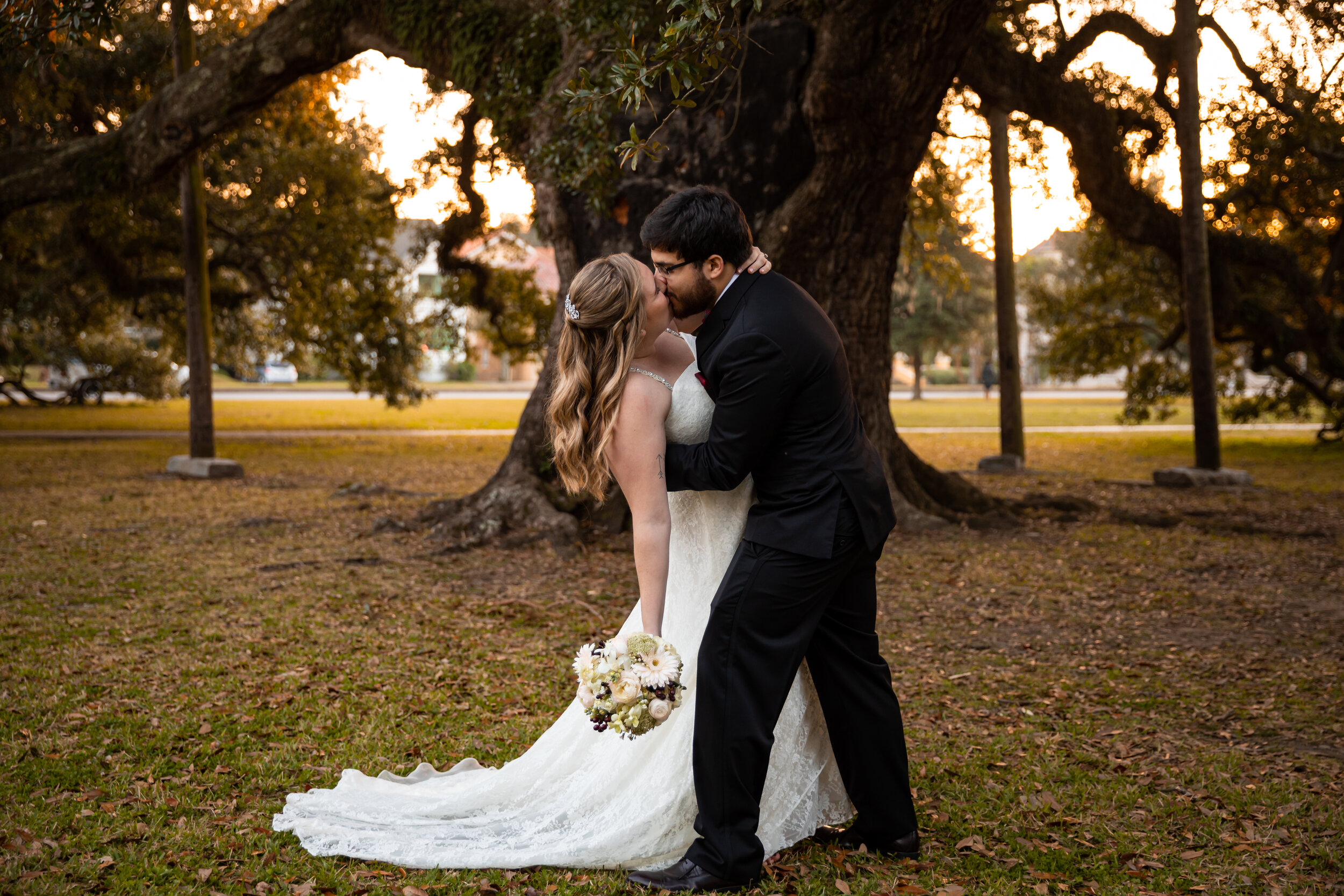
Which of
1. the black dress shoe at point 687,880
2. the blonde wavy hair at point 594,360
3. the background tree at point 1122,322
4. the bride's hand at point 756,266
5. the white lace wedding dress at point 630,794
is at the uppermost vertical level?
the background tree at point 1122,322

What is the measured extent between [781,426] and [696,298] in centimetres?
50

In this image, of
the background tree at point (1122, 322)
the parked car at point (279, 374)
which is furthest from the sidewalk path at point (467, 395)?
the background tree at point (1122, 322)

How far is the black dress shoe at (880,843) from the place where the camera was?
3516 millimetres

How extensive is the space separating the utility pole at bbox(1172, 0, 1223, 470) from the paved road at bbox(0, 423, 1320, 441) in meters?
9.44

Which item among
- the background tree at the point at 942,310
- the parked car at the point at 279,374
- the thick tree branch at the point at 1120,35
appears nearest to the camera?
the thick tree branch at the point at 1120,35

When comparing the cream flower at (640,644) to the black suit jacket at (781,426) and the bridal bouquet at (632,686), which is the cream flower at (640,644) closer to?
the bridal bouquet at (632,686)

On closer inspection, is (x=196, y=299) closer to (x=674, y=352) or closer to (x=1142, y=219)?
(x=674, y=352)

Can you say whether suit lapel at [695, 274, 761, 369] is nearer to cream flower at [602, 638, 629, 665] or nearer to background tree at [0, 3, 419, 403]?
cream flower at [602, 638, 629, 665]

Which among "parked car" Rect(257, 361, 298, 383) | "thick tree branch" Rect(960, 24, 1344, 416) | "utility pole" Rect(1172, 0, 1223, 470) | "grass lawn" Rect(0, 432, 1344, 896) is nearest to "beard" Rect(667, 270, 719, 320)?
"grass lawn" Rect(0, 432, 1344, 896)

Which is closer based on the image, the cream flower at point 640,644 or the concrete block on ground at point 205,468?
the cream flower at point 640,644

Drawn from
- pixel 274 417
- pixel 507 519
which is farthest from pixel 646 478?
pixel 274 417

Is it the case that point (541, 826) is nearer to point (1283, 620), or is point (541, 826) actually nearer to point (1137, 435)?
point (1283, 620)

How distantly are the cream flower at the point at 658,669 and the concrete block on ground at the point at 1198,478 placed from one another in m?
12.5

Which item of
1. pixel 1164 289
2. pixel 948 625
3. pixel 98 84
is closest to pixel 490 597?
pixel 948 625
